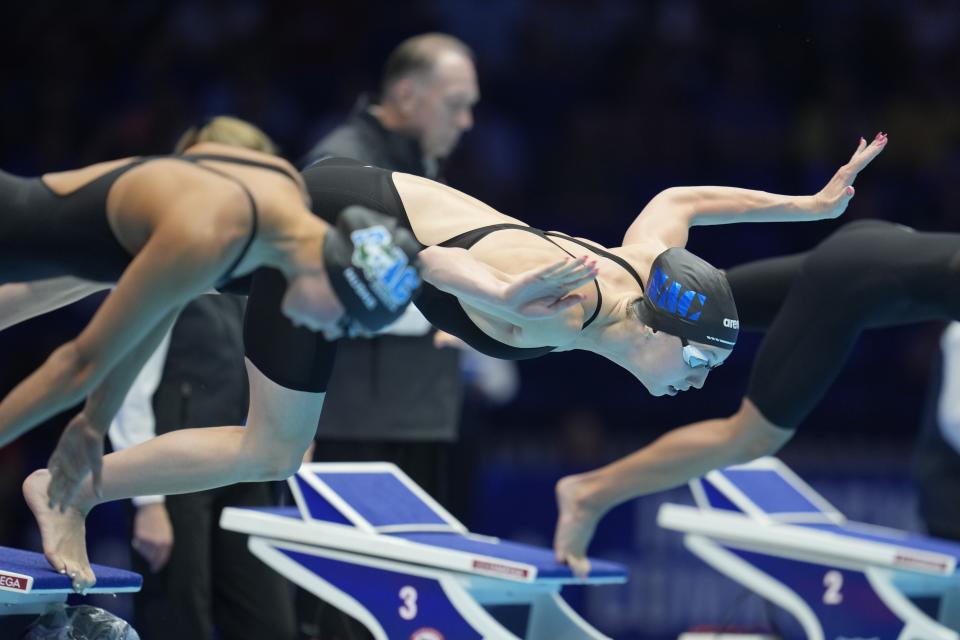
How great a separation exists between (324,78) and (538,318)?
6.56 m

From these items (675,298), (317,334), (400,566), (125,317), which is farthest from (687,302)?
(125,317)

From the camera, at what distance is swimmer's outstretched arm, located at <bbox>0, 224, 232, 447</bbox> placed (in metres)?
3.50

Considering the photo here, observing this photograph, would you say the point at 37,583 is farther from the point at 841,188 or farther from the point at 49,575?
the point at 841,188

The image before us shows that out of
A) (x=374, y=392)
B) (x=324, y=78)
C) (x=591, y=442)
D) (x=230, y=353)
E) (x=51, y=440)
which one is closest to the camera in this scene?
(x=230, y=353)

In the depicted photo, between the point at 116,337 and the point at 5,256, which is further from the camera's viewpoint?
the point at 5,256

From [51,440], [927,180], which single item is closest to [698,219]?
[51,440]

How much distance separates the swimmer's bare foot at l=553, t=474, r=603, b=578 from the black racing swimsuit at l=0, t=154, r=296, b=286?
1.89 m

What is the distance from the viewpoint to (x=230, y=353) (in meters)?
5.37

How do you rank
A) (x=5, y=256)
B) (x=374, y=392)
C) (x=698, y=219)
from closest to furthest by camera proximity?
(x=5, y=256) < (x=698, y=219) < (x=374, y=392)

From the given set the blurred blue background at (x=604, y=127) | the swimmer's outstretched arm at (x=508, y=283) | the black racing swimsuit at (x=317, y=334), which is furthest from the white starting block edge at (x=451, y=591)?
the blurred blue background at (x=604, y=127)

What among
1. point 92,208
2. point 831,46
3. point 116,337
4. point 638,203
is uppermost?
point 831,46

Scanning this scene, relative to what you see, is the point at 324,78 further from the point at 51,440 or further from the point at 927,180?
the point at 927,180

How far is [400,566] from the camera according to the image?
198 inches

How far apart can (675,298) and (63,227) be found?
1.70 m
